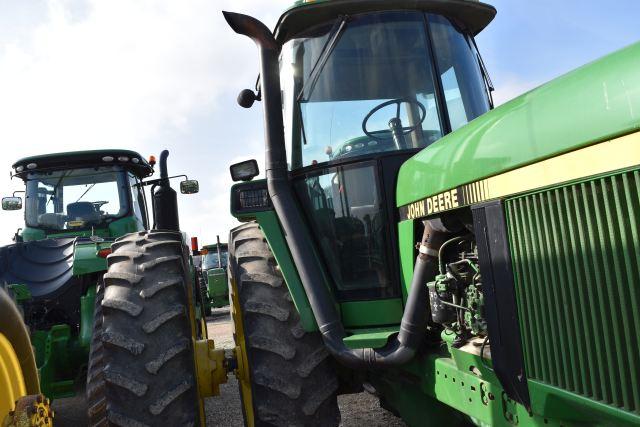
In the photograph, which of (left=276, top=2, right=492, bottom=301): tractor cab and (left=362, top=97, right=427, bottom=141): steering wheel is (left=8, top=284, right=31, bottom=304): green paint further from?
(left=362, top=97, right=427, bottom=141): steering wheel

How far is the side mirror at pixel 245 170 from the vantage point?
3418 millimetres

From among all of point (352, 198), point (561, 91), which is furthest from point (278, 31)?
point (561, 91)

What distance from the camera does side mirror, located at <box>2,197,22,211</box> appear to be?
7.22m

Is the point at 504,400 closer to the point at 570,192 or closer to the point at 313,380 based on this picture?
the point at 570,192

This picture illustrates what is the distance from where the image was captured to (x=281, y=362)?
294 centimetres

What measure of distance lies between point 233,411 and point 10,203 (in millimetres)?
4196

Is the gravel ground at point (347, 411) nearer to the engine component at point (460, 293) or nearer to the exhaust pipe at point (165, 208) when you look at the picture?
the exhaust pipe at point (165, 208)

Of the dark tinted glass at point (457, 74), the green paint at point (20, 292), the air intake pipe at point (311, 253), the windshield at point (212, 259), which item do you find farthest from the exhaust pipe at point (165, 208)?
the windshield at point (212, 259)

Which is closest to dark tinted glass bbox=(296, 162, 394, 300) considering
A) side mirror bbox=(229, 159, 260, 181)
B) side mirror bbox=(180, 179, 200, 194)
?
side mirror bbox=(229, 159, 260, 181)

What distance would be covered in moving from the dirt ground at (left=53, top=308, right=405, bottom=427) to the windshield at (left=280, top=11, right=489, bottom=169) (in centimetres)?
217

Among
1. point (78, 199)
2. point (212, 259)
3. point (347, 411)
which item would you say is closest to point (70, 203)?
point (78, 199)

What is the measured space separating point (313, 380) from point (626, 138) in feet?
6.50

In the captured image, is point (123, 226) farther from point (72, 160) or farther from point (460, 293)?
point (460, 293)

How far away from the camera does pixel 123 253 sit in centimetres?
338
